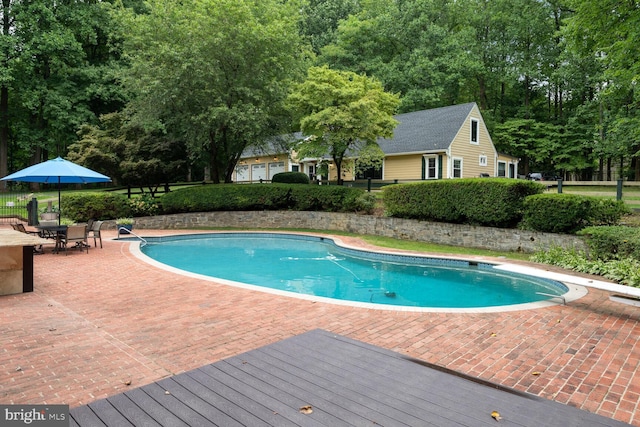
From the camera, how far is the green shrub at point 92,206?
52.9 ft

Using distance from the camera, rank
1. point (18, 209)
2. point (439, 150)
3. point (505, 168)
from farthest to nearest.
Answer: point (505, 168)
point (439, 150)
point (18, 209)

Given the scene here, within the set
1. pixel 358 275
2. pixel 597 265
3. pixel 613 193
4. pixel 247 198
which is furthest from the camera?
pixel 247 198

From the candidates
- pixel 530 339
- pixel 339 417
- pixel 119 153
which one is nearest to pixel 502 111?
pixel 119 153

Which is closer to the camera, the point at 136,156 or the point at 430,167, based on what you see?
the point at 136,156

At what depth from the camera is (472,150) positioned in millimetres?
24609

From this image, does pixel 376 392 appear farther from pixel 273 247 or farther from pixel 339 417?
pixel 273 247

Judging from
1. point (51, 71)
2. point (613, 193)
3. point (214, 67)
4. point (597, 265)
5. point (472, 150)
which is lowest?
point (597, 265)

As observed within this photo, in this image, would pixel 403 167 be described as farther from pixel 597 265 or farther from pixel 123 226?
pixel 597 265

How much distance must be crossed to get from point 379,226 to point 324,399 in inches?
525

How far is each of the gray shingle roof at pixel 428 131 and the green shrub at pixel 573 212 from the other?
39.0 ft

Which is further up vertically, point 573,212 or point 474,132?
point 474,132

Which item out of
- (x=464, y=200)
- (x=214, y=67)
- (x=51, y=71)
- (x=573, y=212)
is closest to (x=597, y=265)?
(x=573, y=212)

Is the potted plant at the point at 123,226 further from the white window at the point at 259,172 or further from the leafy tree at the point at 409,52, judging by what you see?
the leafy tree at the point at 409,52

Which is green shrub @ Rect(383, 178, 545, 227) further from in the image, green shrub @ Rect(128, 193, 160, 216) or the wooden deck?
green shrub @ Rect(128, 193, 160, 216)
